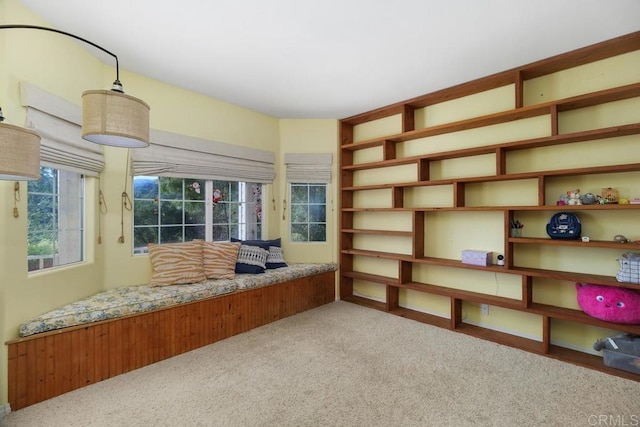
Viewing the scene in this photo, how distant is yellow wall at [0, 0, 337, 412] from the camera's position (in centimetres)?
194

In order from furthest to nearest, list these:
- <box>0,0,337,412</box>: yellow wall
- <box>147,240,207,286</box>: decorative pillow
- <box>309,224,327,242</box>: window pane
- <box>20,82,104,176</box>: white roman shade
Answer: <box>309,224,327,242</box>: window pane → <box>147,240,207,286</box>: decorative pillow → <box>20,82,104,176</box>: white roman shade → <box>0,0,337,412</box>: yellow wall

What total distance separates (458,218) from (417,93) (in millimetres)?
1483

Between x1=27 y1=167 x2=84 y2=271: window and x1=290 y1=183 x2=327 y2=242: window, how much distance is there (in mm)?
2456

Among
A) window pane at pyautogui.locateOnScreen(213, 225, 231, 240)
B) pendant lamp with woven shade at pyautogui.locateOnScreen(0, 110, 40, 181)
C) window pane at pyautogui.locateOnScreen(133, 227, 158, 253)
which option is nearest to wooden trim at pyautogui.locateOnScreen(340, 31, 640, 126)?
window pane at pyautogui.locateOnScreen(213, 225, 231, 240)

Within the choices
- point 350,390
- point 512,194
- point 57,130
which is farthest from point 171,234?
point 512,194

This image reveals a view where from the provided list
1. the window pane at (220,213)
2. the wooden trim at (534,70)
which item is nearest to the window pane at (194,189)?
the window pane at (220,213)

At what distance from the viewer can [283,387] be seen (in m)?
2.16

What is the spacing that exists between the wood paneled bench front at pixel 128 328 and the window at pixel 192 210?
67 cm

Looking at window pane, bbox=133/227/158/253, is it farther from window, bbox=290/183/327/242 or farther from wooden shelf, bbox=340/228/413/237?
wooden shelf, bbox=340/228/413/237

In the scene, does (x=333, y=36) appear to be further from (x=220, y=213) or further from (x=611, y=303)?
(x=611, y=303)

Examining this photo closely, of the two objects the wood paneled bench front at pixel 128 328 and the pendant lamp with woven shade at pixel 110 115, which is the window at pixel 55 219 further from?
the pendant lamp with woven shade at pixel 110 115

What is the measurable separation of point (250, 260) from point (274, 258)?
1.37 feet

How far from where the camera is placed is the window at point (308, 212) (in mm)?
4406

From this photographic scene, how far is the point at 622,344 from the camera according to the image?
7.59 ft
